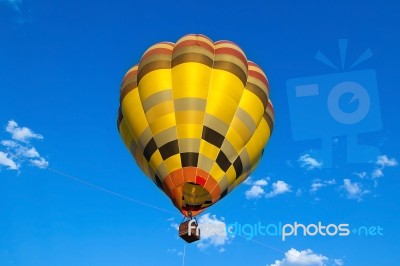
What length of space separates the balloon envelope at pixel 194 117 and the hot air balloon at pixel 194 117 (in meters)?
0.03

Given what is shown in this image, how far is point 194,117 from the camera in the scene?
53.7ft

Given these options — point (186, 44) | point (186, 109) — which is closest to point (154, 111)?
point (186, 109)

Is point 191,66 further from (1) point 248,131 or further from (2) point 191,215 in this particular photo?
(2) point 191,215

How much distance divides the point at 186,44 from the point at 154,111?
2.50 meters

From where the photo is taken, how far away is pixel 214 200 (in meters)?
16.7

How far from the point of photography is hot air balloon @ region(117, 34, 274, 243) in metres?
16.1

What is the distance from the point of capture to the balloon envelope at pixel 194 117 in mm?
16109

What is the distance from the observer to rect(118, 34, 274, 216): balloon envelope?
1611 centimetres

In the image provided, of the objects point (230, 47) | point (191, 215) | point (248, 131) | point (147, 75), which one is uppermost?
point (230, 47)

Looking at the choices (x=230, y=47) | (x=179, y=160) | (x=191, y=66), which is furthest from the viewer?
(x=230, y=47)

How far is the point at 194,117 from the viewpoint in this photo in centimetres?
1638

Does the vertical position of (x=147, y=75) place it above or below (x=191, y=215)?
above

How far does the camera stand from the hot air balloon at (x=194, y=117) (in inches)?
634

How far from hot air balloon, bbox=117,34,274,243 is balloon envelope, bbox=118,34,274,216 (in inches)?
1.1
